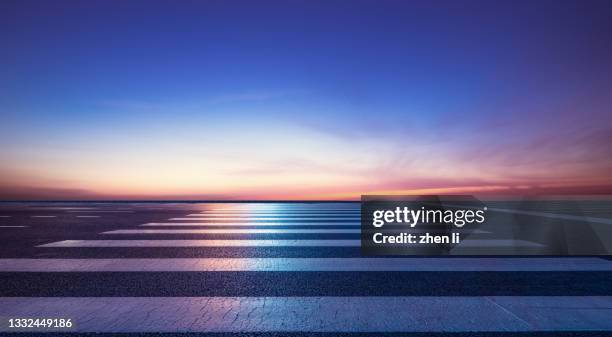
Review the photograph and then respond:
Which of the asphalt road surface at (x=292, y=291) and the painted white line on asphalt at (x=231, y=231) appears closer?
the asphalt road surface at (x=292, y=291)

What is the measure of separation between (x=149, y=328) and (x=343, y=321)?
148 centimetres

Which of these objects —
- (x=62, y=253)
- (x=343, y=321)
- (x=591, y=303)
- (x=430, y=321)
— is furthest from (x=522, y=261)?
(x=62, y=253)

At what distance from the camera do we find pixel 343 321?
300 cm

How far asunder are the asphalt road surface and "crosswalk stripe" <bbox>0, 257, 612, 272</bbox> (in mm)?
14

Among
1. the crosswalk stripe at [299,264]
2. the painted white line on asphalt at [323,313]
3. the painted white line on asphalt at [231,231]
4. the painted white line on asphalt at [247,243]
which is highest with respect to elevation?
the painted white line on asphalt at [231,231]

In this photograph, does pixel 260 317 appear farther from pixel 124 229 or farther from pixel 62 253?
pixel 124 229

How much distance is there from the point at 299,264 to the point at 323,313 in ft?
6.20

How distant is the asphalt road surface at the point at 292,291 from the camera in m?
2.92

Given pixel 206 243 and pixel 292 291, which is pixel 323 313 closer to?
pixel 292 291

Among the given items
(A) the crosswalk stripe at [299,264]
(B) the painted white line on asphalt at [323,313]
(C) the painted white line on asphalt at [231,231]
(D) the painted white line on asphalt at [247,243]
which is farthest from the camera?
(C) the painted white line on asphalt at [231,231]

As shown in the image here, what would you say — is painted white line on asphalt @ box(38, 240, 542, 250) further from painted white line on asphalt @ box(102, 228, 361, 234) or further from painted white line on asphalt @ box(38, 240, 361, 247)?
painted white line on asphalt @ box(102, 228, 361, 234)

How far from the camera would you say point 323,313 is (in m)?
3.19
